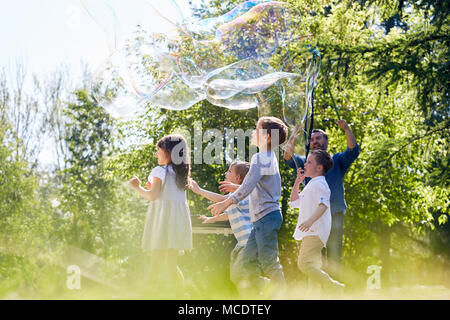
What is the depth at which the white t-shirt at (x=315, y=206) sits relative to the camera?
12.2 ft

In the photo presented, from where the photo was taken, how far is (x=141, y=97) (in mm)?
4965

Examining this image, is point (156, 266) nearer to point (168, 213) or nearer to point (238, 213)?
point (168, 213)

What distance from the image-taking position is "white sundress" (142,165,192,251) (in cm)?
390

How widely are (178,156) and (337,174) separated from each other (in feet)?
4.50

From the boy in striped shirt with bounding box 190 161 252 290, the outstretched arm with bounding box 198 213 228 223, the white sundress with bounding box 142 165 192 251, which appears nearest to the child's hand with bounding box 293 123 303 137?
the boy in striped shirt with bounding box 190 161 252 290

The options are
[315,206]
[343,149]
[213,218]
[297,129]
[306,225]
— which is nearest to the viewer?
[306,225]

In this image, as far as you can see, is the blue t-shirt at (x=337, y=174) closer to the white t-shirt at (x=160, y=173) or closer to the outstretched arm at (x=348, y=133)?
the outstretched arm at (x=348, y=133)

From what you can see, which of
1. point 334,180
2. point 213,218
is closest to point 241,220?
point 213,218

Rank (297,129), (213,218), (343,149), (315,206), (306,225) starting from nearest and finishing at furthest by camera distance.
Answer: (306,225) → (315,206) → (213,218) → (297,129) → (343,149)

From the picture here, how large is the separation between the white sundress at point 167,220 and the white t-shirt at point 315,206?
87 centimetres

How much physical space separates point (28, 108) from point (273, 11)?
54.7 ft

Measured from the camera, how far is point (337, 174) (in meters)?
4.33

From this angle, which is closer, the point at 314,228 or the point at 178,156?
the point at 314,228
